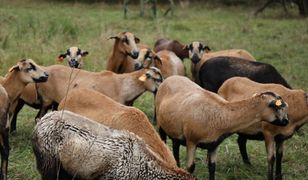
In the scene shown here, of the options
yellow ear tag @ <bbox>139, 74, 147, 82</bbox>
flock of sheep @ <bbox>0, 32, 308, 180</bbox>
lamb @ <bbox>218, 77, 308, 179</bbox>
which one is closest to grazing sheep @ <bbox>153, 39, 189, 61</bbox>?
flock of sheep @ <bbox>0, 32, 308, 180</bbox>

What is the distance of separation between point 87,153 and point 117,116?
1057 millimetres

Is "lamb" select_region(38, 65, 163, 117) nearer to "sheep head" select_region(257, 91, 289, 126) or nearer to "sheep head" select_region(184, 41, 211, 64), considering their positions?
"sheep head" select_region(257, 91, 289, 126)

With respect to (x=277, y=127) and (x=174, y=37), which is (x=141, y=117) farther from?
(x=174, y=37)

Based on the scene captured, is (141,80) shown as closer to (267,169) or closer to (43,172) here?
(267,169)

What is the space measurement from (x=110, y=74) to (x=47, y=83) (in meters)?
1.02

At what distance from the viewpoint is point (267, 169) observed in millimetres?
8469

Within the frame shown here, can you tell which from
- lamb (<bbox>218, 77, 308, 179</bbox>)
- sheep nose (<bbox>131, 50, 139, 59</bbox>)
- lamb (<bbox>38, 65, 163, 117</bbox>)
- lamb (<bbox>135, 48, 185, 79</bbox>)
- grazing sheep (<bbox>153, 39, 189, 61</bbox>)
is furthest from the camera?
grazing sheep (<bbox>153, 39, 189, 61</bbox>)

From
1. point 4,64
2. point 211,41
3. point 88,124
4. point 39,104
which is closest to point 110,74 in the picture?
point 39,104

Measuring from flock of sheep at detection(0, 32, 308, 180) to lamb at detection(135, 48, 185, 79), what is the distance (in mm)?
26

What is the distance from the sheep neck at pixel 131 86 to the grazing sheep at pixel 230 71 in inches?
79.6

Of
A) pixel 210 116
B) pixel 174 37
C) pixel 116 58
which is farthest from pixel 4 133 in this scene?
pixel 174 37

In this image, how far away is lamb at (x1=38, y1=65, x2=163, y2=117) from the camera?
9312mm

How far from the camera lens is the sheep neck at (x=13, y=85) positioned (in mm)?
8828

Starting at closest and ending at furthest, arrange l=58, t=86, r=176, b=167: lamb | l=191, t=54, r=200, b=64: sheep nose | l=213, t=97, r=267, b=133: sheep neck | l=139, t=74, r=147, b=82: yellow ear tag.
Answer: l=58, t=86, r=176, b=167: lamb < l=213, t=97, r=267, b=133: sheep neck < l=139, t=74, r=147, b=82: yellow ear tag < l=191, t=54, r=200, b=64: sheep nose
